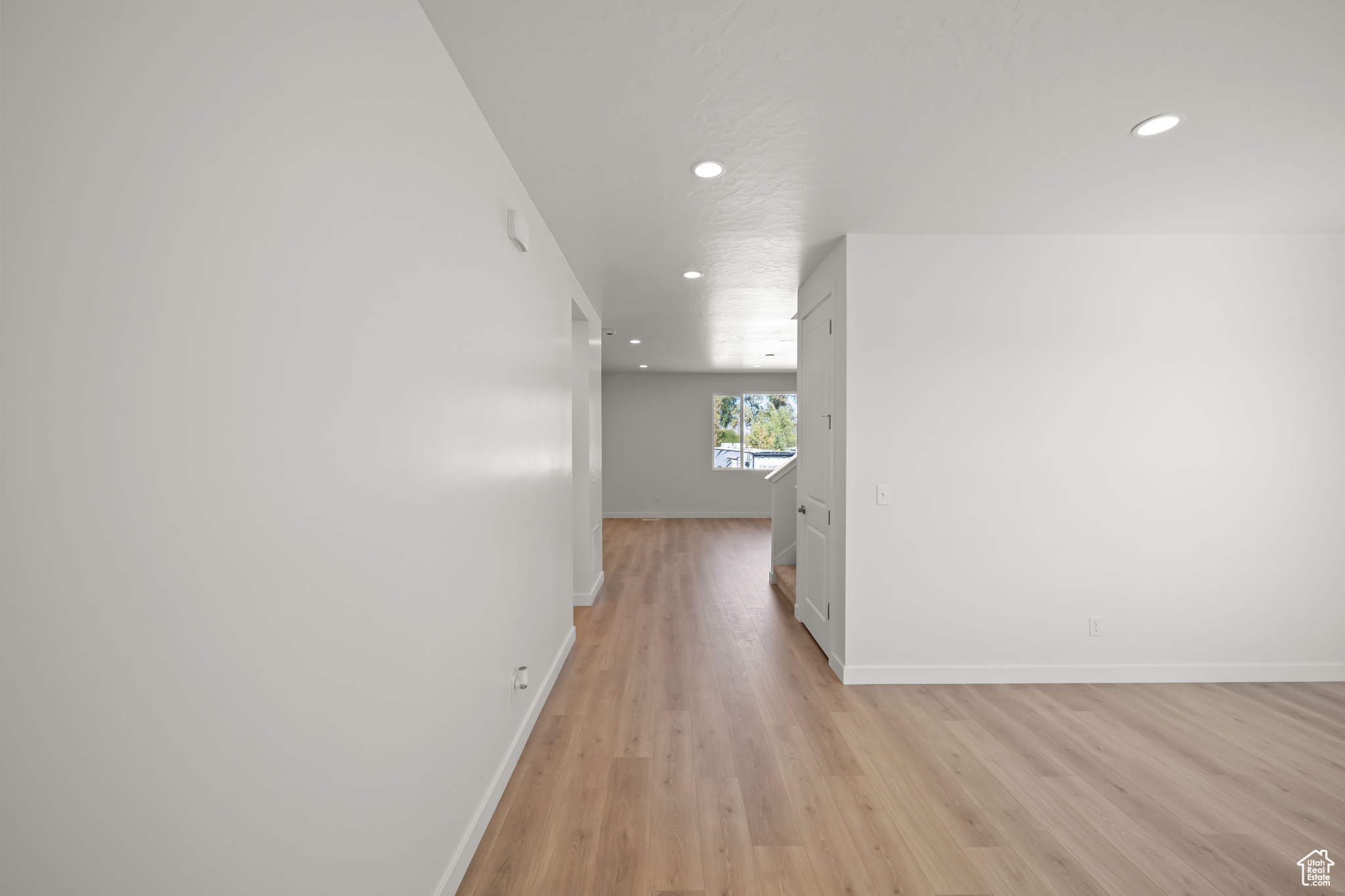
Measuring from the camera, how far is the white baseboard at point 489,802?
5.50 feet

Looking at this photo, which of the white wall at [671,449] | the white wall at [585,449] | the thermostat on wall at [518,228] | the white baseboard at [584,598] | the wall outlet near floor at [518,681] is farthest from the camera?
the white wall at [671,449]

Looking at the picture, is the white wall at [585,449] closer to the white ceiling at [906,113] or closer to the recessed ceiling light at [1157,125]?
the white ceiling at [906,113]

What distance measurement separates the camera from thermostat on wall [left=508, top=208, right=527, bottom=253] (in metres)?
2.23

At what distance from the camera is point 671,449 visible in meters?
9.91

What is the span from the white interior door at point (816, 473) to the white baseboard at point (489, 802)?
1786mm

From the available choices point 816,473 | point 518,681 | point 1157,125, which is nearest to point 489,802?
point 518,681

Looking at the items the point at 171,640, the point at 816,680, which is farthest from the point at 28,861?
the point at 816,680

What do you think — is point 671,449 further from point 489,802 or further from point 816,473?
point 489,802

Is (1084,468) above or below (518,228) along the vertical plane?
below

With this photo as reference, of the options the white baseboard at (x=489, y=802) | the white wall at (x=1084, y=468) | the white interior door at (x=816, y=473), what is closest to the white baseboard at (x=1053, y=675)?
the white wall at (x=1084, y=468)

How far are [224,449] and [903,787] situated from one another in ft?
8.27

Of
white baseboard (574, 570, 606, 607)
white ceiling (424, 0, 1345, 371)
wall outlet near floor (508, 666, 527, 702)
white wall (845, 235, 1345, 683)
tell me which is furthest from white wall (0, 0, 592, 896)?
white baseboard (574, 570, 606, 607)

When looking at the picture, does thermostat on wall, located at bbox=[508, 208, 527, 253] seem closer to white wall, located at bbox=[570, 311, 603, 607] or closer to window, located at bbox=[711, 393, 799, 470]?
white wall, located at bbox=[570, 311, 603, 607]

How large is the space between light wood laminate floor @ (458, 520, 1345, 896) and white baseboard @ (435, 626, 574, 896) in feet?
0.14
